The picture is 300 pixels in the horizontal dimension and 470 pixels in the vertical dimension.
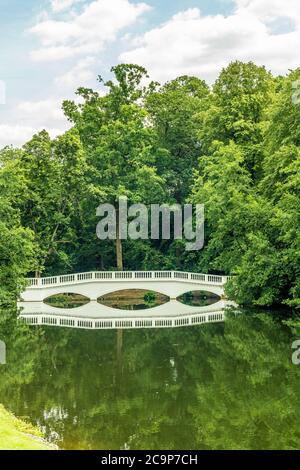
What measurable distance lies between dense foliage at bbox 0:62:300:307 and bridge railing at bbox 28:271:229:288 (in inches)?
36.4

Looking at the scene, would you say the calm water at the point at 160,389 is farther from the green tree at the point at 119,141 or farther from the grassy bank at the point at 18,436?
the green tree at the point at 119,141

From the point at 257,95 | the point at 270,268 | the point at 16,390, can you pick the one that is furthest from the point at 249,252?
the point at 16,390

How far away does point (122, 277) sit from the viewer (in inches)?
1369

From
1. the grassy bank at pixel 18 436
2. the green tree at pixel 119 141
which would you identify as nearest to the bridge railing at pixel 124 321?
the green tree at pixel 119 141

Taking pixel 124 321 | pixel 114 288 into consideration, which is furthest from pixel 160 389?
pixel 114 288

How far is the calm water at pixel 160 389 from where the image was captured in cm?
959

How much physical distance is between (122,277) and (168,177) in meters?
8.09

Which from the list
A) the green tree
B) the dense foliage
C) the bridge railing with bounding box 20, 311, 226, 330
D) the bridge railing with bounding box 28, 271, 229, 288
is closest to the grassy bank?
the bridge railing with bounding box 20, 311, 226, 330

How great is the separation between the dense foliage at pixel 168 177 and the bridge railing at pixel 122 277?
925 mm

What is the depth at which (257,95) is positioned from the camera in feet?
108

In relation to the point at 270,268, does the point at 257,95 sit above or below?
above

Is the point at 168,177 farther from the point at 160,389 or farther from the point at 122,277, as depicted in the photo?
the point at 160,389

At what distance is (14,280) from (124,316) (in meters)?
5.63
